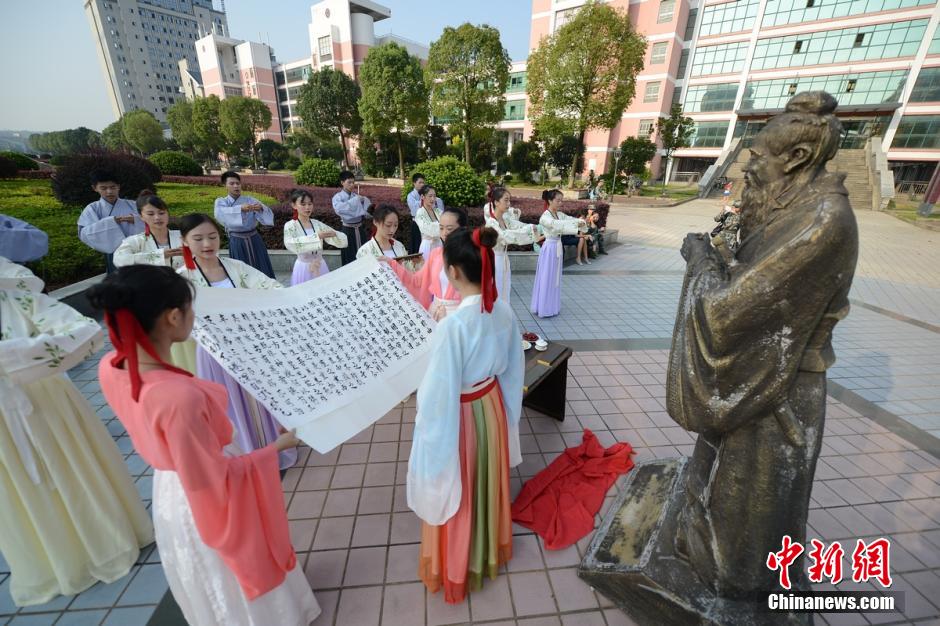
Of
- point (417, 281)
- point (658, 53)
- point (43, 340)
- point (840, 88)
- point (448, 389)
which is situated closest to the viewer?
point (448, 389)

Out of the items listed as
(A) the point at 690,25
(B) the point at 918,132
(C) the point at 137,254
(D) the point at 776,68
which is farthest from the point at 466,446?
(A) the point at 690,25

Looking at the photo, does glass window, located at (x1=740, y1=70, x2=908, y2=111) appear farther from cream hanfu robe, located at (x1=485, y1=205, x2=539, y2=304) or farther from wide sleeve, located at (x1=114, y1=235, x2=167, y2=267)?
wide sleeve, located at (x1=114, y1=235, x2=167, y2=267)

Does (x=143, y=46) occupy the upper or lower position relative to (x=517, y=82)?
upper

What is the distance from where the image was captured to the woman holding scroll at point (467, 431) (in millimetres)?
1984

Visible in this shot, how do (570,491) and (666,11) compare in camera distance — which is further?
(666,11)

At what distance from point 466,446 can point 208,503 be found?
3.96 feet

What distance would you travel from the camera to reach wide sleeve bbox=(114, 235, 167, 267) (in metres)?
3.77

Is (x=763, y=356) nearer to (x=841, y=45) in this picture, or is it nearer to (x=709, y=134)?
(x=841, y=45)

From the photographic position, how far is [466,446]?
7.33 feet

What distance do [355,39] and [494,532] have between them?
5100 cm

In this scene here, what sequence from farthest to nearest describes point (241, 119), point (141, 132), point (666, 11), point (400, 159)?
point (141, 132) < point (241, 119) < point (666, 11) < point (400, 159)

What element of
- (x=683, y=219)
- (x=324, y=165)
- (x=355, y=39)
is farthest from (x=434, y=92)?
(x=355, y=39)

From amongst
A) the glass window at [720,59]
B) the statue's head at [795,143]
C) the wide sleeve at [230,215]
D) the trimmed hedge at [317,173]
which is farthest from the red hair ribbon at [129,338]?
the glass window at [720,59]

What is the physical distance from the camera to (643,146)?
78.5 ft
